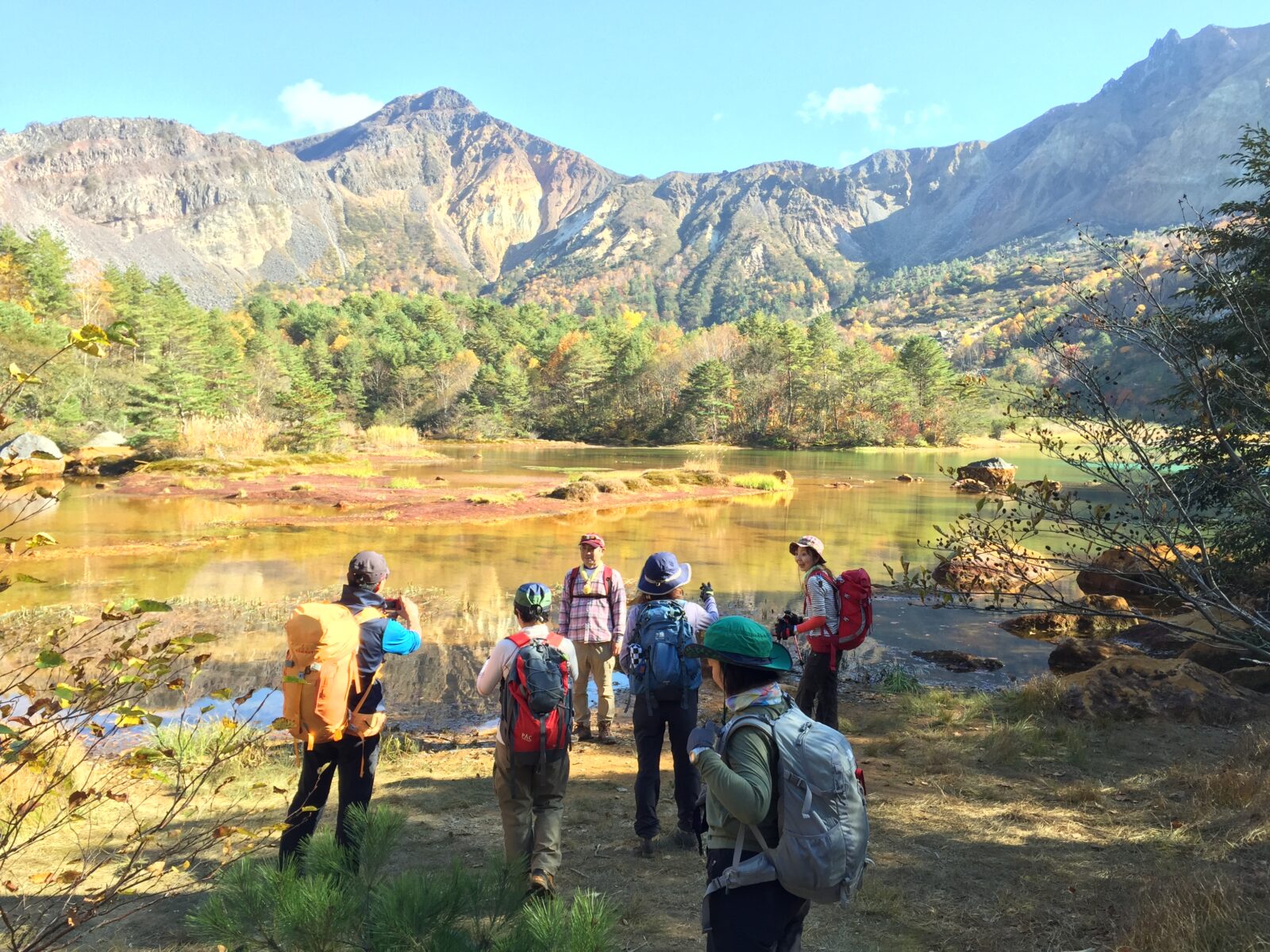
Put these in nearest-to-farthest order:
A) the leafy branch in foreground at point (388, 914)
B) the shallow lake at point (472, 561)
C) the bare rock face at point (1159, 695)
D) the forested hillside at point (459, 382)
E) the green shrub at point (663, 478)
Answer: the leafy branch in foreground at point (388, 914)
the bare rock face at point (1159, 695)
the shallow lake at point (472, 561)
the green shrub at point (663, 478)
the forested hillside at point (459, 382)

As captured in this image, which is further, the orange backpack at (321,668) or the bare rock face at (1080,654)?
the bare rock face at (1080,654)

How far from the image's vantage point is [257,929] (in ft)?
10.3

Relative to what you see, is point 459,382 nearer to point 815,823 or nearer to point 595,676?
point 595,676

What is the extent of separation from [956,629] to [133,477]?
109ft

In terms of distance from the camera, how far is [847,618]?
255 inches

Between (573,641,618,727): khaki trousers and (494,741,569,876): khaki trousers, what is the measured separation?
9.51 feet

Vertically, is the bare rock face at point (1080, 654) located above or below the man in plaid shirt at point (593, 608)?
below

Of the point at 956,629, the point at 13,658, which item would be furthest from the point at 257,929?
the point at 956,629

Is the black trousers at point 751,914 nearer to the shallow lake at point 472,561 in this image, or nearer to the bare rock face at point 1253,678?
the shallow lake at point 472,561

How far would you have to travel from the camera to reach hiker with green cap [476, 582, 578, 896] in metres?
3.98

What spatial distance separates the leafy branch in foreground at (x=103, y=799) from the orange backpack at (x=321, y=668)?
470 millimetres

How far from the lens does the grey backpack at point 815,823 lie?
7.91 feet

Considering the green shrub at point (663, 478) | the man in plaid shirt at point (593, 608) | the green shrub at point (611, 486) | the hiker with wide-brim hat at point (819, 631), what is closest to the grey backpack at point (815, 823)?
the hiker with wide-brim hat at point (819, 631)

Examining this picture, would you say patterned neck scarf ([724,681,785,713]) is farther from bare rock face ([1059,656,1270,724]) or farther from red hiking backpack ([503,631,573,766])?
bare rock face ([1059,656,1270,724])
